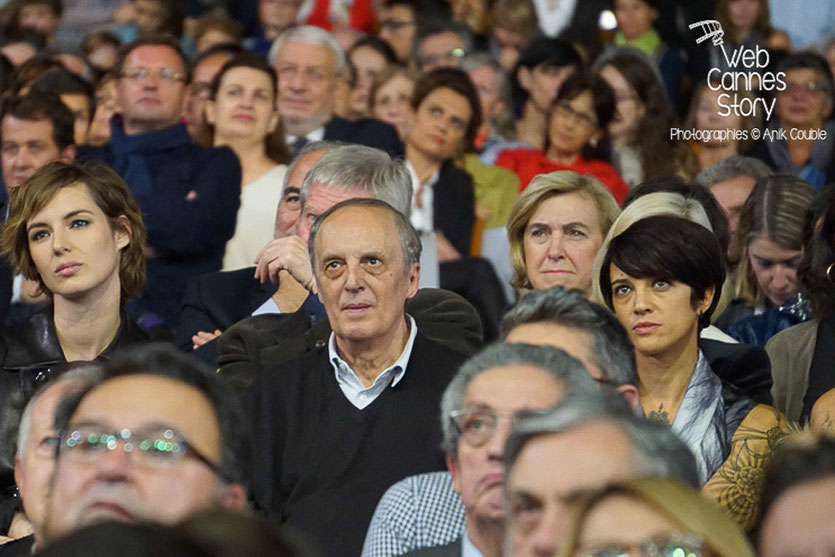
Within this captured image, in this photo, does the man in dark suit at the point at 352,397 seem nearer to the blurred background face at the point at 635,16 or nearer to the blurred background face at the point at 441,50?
the blurred background face at the point at 441,50

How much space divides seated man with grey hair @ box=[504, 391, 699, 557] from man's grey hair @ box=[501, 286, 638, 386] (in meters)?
0.78

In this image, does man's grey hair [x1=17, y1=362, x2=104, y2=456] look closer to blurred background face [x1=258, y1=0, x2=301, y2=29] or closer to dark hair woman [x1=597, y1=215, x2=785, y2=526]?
dark hair woman [x1=597, y1=215, x2=785, y2=526]

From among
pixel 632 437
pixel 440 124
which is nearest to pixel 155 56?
pixel 440 124

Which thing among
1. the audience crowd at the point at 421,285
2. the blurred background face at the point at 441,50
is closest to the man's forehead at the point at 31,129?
the audience crowd at the point at 421,285

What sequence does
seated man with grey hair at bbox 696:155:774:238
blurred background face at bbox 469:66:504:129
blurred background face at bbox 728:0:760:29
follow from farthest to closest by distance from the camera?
blurred background face at bbox 728:0:760:29
blurred background face at bbox 469:66:504:129
seated man with grey hair at bbox 696:155:774:238

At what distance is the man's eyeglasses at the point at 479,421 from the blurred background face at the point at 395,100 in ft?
15.6

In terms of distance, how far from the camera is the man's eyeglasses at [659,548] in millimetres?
2107

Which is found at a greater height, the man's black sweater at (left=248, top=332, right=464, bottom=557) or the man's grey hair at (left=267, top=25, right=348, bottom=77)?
the man's grey hair at (left=267, top=25, right=348, bottom=77)

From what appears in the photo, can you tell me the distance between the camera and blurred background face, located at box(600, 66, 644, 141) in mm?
7414

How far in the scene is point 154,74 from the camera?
666 cm

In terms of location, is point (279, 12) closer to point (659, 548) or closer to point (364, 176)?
point (364, 176)

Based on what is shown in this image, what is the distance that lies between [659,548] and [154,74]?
496 cm

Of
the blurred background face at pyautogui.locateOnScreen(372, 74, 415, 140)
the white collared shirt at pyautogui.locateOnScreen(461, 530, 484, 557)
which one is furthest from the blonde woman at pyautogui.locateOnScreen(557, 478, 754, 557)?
the blurred background face at pyautogui.locateOnScreen(372, 74, 415, 140)

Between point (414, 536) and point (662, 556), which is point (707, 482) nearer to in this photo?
point (414, 536)
